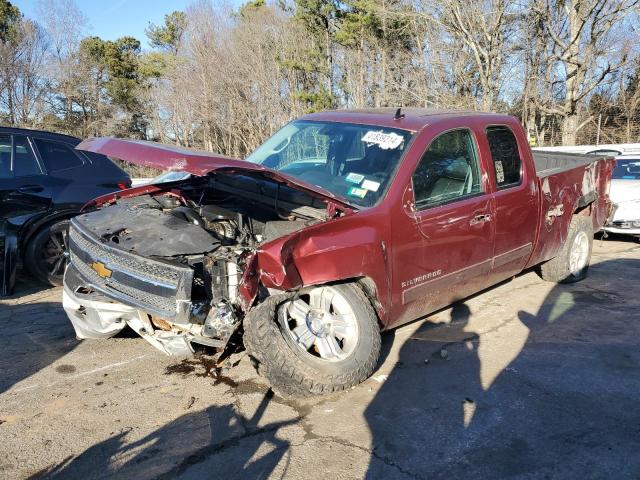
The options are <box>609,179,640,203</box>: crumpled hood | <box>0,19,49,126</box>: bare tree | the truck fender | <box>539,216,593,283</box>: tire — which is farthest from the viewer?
<box>0,19,49,126</box>: bare tree

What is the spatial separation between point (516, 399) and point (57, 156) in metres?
5.83

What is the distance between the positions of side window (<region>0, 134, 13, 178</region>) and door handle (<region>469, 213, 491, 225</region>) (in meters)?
5.22

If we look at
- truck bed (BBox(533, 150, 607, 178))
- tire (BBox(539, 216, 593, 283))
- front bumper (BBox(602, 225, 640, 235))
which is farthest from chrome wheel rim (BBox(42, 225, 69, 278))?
front bumper (BBox(602, 225, 640, 235))

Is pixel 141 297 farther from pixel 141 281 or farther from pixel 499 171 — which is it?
→ pixel 499 171

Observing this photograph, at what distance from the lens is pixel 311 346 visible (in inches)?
134

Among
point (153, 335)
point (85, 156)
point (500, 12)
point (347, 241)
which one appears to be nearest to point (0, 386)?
point (153, 335)

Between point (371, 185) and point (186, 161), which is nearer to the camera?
point (186, 161)

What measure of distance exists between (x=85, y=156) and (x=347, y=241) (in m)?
4.69

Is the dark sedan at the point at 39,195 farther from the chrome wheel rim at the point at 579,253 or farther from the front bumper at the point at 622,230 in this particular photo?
the front bumper at the point at 622,230

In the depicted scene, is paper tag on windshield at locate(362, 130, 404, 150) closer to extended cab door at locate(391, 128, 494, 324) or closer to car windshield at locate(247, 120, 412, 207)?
car windshield at locate(247, 120, 412, 207)

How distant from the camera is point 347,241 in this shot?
10.8 ft

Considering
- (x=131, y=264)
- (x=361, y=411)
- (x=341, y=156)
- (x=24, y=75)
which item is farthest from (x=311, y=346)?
(x=24, y=75)

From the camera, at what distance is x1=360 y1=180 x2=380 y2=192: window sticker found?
12.1 feet

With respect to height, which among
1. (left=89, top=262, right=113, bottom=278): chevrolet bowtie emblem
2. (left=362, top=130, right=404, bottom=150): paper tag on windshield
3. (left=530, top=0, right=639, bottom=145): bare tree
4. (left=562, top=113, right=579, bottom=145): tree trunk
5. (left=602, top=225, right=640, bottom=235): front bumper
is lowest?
(left=602, top=225, right=640, bottom=235): front bumper
